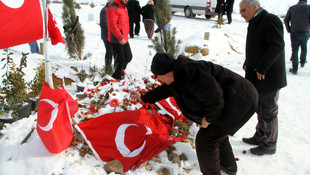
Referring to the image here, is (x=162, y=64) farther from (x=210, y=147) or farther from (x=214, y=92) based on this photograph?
(x=210, y=147)

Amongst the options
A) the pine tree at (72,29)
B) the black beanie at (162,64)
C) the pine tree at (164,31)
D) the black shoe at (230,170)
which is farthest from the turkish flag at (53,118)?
the pine tree at (72,29)

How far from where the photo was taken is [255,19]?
2.67 meters

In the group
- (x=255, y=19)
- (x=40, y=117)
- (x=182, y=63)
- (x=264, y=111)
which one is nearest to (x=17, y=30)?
(x=40, y=117)

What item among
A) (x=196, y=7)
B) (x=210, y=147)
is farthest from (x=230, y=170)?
(x=196, y=7)

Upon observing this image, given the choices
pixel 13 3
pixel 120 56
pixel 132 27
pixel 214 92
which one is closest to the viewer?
pixel 214 92

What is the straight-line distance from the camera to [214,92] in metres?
1.83

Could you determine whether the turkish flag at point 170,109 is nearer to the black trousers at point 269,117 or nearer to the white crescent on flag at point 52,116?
the black trousers at point 269,117

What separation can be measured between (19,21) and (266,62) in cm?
258

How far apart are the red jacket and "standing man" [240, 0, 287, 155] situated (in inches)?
101

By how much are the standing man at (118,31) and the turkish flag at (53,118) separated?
Result: 8.19 ft

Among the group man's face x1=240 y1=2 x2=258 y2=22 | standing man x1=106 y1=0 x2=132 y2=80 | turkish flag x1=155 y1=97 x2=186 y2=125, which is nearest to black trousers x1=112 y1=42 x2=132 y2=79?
standing man x1=106 y1=0 x2=132 y2=80

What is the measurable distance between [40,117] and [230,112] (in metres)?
1.82

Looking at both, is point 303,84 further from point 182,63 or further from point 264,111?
point 182,63

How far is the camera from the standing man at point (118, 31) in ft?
14.7
